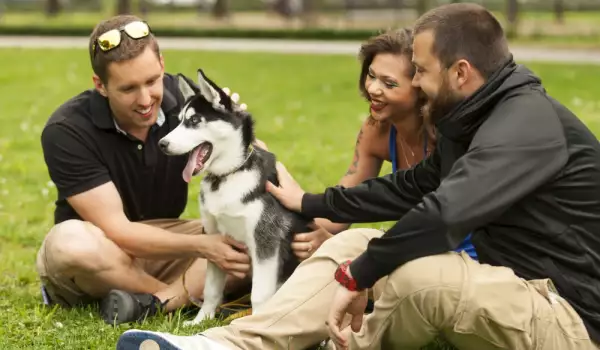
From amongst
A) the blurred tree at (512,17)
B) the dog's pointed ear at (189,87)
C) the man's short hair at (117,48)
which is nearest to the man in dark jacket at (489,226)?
the dog's pointed ear at (189,87)

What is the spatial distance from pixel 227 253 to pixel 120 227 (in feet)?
2.09

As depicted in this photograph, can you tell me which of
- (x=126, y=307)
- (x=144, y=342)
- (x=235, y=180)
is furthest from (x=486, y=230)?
(x=126, y=307)

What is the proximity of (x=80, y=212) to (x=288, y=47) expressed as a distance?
1983cm

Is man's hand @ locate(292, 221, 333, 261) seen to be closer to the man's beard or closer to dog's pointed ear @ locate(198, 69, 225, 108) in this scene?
dog's pointed ear @ locate(198, 69, 225, 108)

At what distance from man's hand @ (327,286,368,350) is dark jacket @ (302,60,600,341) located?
11 centimetres

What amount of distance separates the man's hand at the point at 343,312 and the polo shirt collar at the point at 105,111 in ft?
6.19

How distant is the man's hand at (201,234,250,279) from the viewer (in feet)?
15.6

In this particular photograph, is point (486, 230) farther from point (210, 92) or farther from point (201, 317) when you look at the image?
point (201, 317)

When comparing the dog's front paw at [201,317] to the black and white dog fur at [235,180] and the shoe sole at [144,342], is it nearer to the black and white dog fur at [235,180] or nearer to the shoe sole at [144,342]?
the black and white dog fur at [235,180]

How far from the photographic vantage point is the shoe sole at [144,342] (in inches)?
148

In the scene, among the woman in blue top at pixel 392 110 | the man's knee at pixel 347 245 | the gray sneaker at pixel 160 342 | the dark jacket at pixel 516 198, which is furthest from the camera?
the woman in blue top at pixel 392 110

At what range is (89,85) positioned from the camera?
15.0m

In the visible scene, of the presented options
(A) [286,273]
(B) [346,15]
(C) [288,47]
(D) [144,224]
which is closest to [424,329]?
(A) [286,273]

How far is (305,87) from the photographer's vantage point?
51.0ft
